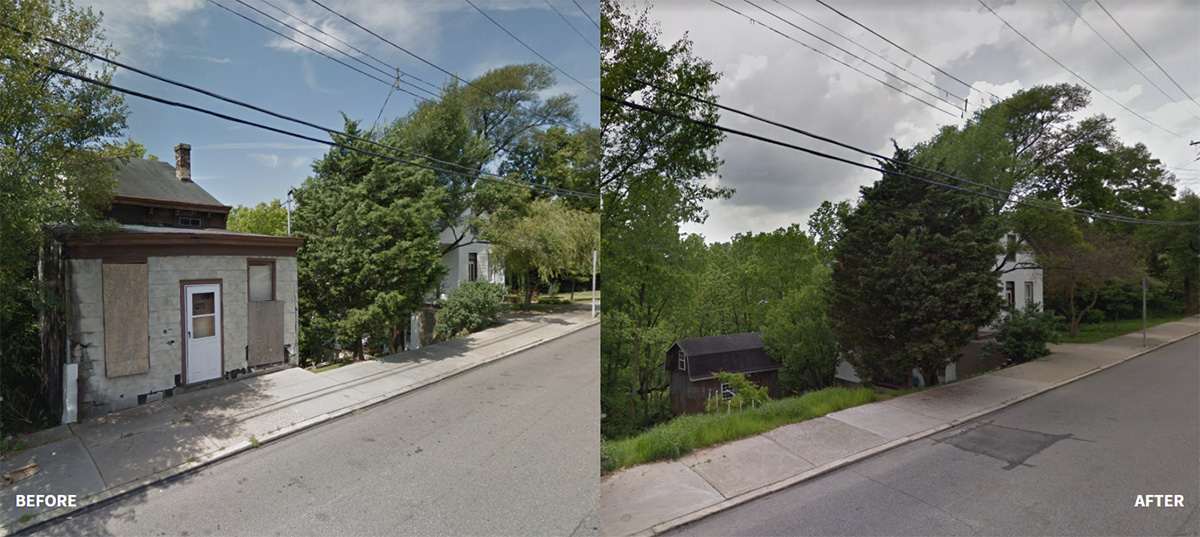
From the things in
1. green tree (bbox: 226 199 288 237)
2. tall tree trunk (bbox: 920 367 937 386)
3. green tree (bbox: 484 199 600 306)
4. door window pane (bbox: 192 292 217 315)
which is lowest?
tall tree trunk (bbox: 920 367 937 386)

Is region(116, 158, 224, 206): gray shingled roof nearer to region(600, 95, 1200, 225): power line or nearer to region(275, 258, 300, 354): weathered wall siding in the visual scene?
region(275, 258, 300, 354): weathered wall siding

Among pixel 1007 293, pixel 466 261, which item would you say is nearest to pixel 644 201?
pixel 1007 293

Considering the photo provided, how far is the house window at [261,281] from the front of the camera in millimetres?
3559

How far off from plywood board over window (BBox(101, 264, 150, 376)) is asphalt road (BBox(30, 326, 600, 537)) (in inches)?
Result: 59.2

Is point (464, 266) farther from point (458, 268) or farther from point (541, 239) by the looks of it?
point (541, 239)

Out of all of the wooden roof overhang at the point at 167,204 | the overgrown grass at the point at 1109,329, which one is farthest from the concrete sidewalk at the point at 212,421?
the overgrown grass at the point at 1109,329

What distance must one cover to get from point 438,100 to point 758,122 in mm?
2078

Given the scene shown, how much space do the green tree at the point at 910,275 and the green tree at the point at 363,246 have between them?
3.36 m

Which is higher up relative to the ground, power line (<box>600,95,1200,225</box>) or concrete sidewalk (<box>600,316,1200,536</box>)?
power line (<box>600,95,1200,225</box>)

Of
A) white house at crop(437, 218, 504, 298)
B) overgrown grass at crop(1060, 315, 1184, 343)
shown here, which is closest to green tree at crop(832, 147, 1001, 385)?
overgrown grass at crop(1060, 315, 1184, 343)

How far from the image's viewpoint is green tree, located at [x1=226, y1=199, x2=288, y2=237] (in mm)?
3311

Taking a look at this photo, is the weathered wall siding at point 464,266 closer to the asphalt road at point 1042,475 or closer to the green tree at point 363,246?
the green tree at point 363,246

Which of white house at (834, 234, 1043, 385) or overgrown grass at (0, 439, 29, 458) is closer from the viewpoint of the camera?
white house at (834, 234, 1043, 385)

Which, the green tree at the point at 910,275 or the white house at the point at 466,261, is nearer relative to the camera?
the green tree at the point at 910,275
